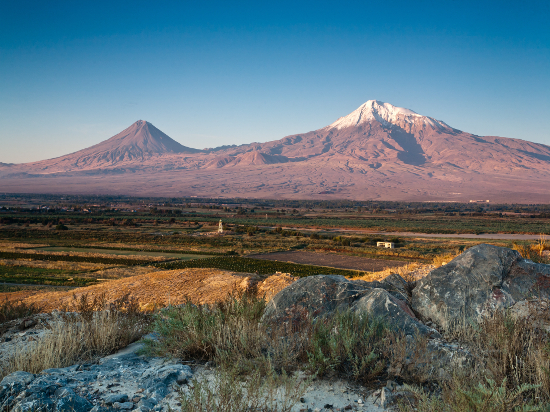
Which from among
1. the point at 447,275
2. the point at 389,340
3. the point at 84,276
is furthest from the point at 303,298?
the point at 84,276

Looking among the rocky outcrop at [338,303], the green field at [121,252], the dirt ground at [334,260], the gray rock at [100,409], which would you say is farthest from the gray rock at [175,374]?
the green field at [121,252]

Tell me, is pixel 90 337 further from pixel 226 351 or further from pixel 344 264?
pixel 344 264

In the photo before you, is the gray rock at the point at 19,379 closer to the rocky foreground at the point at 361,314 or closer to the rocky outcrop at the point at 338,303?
the rocky foreground at the point at 361,314

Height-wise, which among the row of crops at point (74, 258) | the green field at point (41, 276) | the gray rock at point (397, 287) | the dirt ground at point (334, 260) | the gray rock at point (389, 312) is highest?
the gray rock at point (389, 312)

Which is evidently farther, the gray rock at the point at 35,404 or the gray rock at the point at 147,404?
the gray rock at the point at 147,404

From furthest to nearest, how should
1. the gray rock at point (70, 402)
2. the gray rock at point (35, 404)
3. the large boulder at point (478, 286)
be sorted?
the large boulder at point (478, 286)
the gray rock at point (70, 402)
the gray rock at point (35, 404)

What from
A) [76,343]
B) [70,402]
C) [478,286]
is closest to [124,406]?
[70,402]
